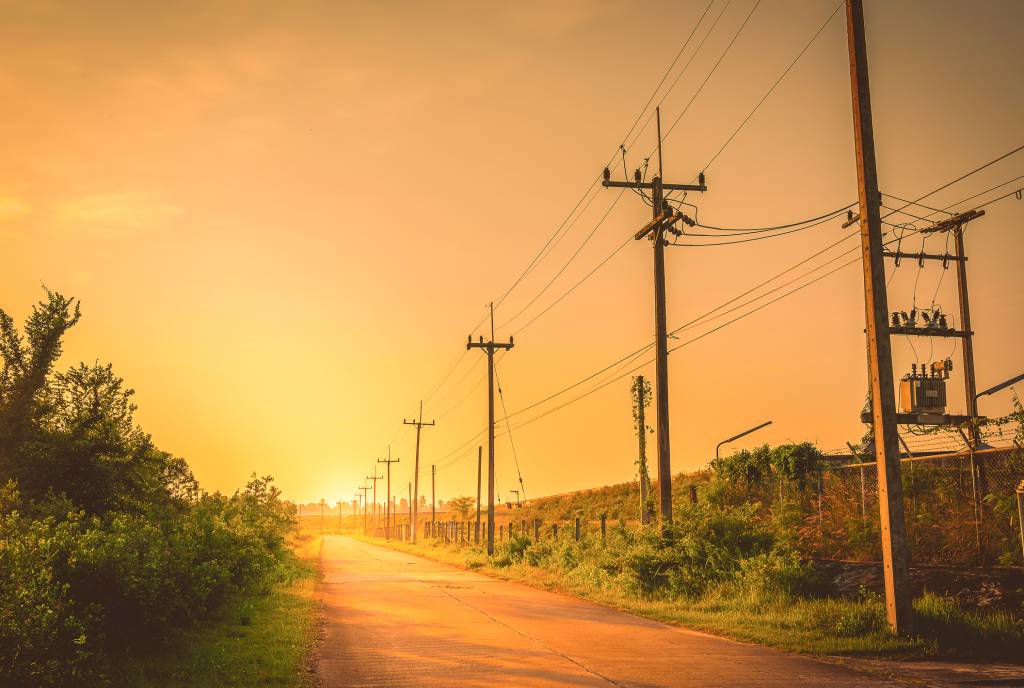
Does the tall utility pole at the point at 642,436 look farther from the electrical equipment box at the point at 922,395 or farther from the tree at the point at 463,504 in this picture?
the tree at the point at 463,504

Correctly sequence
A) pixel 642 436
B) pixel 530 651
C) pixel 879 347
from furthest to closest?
pixel 642 436 → pixel 879 347 → pixel 530 651

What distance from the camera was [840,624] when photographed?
1296cm

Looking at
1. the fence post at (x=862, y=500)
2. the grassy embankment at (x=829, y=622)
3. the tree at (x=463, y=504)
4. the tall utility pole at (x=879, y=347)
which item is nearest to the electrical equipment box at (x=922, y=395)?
the fence post at (x=862, y=500)

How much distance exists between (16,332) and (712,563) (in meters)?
17.4

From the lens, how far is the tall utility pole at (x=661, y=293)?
21.0m

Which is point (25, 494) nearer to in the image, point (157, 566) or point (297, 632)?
point (297, 632)

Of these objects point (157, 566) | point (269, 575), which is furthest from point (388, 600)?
point (157, 566)

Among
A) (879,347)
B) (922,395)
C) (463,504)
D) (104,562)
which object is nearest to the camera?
(104,562)

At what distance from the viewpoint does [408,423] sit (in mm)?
75438

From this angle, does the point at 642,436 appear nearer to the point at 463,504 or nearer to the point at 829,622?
the point at 829,622

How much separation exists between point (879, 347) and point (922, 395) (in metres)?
9.58

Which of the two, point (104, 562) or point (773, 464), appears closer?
point (104, 562)

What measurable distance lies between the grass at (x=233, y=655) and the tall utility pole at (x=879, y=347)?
29.1 ft

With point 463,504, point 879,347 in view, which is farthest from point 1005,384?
point 463,504
